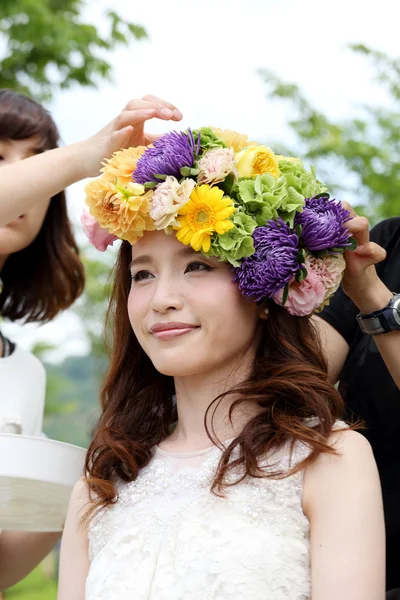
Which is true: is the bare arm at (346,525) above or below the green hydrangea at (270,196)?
below

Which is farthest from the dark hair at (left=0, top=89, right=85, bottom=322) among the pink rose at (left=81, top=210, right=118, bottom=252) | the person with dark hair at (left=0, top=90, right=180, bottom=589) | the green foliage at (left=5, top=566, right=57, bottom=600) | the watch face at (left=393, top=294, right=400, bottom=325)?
the green foliage at (left=5, top=566, right=57, bottom=600)

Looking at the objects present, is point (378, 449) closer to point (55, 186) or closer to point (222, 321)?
point (222, 321)

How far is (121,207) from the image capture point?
105 inches

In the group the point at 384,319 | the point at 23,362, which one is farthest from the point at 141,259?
the point at 23,362

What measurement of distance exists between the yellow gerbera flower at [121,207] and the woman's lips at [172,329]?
0.30m

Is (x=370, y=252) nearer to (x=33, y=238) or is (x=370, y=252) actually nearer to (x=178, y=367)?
(x=178, y=367)

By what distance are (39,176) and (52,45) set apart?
5.72 m

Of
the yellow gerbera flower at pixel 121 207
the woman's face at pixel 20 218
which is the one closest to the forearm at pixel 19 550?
the woman's face at pixel 20 218

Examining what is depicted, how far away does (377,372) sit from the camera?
3131 mm

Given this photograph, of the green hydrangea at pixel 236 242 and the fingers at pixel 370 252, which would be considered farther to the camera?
the fingers at pixel 370 252

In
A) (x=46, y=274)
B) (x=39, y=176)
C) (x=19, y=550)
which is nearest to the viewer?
(x=39, y=176)

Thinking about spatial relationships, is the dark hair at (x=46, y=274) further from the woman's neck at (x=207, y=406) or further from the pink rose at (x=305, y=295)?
the pink rose at (x=305, y=295)

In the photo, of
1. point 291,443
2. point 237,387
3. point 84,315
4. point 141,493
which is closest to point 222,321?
point 237,387

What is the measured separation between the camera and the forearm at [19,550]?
156 inches
